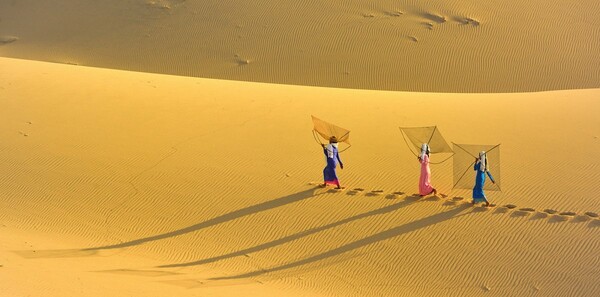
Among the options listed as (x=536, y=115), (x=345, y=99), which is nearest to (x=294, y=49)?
(x=345, y=99)

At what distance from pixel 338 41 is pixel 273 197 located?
31.1 feet

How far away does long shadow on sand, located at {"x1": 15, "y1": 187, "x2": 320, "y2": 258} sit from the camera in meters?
10.3

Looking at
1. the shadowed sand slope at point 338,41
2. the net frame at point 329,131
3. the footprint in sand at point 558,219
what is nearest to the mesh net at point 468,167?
the footprint in sand at point 558,219

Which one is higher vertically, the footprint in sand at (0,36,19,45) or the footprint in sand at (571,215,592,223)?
the footprint in sand at (0,36,19,45)

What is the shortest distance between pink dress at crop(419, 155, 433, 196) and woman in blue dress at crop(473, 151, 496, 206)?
72cm

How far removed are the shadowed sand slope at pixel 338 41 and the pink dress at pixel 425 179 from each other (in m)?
7.11

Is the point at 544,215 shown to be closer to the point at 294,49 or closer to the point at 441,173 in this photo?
the point at 441,173

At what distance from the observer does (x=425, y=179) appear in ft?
40.1

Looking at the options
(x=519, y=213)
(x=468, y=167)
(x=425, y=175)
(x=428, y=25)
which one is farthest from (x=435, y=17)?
(x=519, y=213)

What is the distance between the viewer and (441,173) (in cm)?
1320

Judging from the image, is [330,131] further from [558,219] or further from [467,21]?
[467,21]

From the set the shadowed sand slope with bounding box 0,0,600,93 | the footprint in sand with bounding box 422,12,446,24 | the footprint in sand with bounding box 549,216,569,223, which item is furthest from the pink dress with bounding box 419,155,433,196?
the footprint in sand with bounding box 422,12,446,24

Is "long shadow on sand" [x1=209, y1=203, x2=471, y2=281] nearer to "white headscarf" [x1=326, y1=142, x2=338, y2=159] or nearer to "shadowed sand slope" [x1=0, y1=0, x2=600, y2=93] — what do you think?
"white headscarf" [x1=326, y1=142, x2=338, y2=159]

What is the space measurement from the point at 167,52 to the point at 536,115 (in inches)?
402
